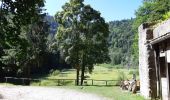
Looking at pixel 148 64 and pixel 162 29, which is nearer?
pixel 162 29

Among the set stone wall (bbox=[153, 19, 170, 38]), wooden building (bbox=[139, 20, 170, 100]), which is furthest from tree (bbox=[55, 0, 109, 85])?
stone wall (bbox=[153, 19, 170, 38])

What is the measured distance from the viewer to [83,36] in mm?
47750

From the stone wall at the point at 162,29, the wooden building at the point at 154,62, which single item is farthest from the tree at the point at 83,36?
the stone wall at the point at 162,29

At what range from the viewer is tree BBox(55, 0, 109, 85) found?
46.8 m

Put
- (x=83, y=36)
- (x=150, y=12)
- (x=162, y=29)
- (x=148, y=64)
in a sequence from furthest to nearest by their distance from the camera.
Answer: (x=150, y=12)
(x=83, y=36)
(x=148, y=64)
(x=162, y=29)

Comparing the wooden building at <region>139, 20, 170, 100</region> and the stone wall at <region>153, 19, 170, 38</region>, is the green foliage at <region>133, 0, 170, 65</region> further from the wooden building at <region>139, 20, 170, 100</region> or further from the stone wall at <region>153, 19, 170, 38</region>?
the stone wall at <region>153, 19, 170, 38</region>

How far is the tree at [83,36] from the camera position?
154 feet

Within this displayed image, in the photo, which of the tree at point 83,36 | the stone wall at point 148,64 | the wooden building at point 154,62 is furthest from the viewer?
the tree at point 83,36

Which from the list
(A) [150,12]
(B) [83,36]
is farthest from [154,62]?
(A) [150,12]

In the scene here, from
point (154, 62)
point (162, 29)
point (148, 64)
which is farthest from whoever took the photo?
point (148, 64)

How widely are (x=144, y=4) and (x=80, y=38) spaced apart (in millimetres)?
11363

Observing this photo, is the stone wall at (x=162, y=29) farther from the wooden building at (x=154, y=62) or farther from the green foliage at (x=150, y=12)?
the green foliage at (x=150, y=12)

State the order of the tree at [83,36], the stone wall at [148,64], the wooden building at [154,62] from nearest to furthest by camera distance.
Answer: the wooden building at [154,62] → the stone wall at [148,64] → the tree at [83,36]

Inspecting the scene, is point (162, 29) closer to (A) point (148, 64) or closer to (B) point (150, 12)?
(A) point (148, 64)
